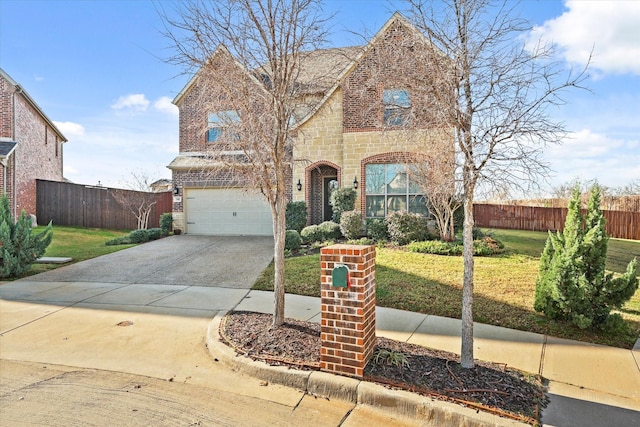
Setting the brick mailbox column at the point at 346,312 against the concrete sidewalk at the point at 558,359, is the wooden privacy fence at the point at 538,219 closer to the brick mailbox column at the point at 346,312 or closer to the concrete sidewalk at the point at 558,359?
the concrete sidewalk at the point at 558,359

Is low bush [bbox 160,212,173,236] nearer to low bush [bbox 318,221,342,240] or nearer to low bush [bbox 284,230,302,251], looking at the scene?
low bush [bbox 284,230,302,251]

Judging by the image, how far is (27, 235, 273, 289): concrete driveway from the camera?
8.66m

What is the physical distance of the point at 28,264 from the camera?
942 centimetres

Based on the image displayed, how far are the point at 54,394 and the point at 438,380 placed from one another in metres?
3.69

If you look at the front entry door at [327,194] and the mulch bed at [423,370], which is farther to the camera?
the front entry door at [327,194]

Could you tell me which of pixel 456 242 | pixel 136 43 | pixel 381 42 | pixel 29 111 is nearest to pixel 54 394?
pixel 136 43

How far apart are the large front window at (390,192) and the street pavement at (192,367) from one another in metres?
7.10

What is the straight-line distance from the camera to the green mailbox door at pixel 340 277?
366cm

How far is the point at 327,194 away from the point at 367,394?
477 inches

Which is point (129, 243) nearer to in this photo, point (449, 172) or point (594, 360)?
point (449, 172)

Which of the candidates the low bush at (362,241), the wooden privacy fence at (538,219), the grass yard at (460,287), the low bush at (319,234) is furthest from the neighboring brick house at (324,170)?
the wooden privacy fence at (538,219)

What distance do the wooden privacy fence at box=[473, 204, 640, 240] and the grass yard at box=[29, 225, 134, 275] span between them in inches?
646

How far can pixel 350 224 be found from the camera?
488 inches

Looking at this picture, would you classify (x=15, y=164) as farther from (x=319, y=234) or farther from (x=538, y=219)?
(x=538, y=219)
